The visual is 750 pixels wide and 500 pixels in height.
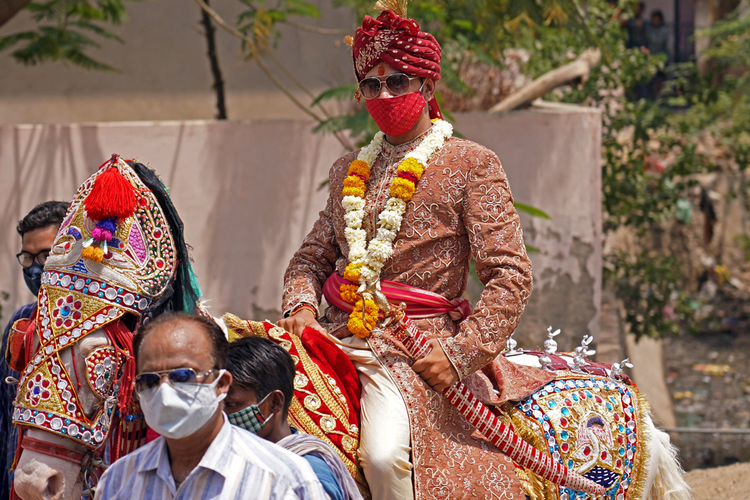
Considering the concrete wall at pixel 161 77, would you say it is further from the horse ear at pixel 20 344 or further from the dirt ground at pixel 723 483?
the horse ear at pixel 20 344

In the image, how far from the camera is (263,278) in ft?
22.0

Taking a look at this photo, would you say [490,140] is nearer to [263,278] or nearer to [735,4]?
[263,278]

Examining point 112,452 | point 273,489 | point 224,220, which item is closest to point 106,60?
point 224,220

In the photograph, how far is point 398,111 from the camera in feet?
9.58

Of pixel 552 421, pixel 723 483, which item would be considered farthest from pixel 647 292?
pixel 552 421

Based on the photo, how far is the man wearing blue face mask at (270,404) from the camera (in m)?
2.22

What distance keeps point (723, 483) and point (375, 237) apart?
12.1 feet

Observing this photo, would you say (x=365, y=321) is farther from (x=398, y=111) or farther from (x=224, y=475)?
(x=224, y=475)

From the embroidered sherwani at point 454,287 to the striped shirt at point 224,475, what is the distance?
2.41 ft

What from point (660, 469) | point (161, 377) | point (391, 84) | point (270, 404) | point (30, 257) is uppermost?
point (391, 84)

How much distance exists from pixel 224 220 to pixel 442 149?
13.0 feet

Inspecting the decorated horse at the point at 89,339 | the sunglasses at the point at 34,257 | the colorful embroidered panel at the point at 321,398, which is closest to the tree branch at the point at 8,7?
the sunglasses at the point at 34,257

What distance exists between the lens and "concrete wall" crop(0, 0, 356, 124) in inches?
303

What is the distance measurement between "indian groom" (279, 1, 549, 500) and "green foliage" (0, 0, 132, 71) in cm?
487
